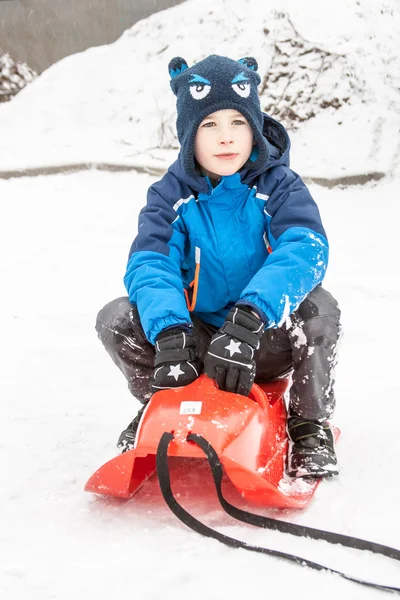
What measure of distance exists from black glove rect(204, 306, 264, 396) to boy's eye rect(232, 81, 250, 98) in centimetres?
70

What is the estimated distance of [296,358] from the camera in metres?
1.93

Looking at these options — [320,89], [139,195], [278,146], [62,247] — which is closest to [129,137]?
[139,195]

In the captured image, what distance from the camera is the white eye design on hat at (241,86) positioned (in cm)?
203

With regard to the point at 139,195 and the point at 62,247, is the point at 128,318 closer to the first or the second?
the point at 62,247

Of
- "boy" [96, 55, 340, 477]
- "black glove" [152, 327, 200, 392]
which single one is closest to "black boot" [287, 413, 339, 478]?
"boy" [96, 55, 340, 477]

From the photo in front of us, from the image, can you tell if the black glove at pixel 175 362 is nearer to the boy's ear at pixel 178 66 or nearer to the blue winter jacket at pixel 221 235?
the blue winter jacket at pixel 221 235

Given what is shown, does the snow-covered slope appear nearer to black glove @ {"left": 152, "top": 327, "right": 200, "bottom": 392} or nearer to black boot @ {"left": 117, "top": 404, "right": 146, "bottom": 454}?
black boot @ {"left": 117, "top": 404, "right": 146, "bottom": 454}

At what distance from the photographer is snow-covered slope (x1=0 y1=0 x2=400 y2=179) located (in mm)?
7227

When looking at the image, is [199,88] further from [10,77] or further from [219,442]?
[10,77]

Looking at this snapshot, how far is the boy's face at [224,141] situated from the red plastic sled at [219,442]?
2.25ft

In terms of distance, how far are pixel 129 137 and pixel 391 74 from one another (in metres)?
2.99

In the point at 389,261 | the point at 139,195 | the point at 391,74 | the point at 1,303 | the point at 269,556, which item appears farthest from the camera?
the point at 391,74

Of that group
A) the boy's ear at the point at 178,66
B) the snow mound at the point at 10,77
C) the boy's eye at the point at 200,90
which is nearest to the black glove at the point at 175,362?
the boy's eye at the point at 200,90

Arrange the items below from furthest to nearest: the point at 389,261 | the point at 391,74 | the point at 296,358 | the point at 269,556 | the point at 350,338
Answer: the point at 391,74, the point at 389,261, the point at 350,338, the point at 296,358, the point at 269,556
